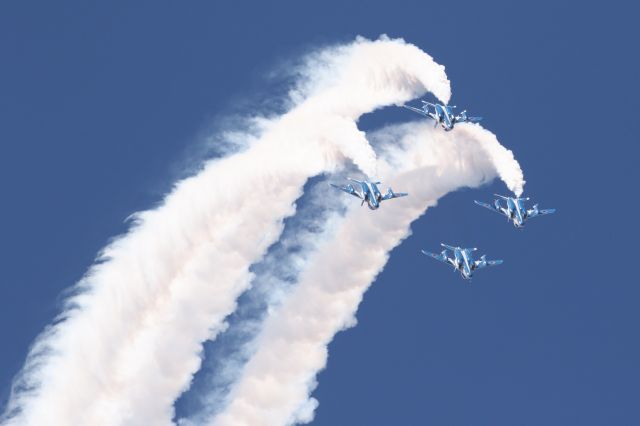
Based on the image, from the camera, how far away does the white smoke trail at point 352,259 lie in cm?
10769

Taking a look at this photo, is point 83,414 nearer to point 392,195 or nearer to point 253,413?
point 253,413

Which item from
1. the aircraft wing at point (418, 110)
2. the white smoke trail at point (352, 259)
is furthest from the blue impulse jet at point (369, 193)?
the aircraft wing at point (418, 110)

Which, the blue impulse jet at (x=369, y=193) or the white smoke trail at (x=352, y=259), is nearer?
the blue impulse jet at (x=369, y=193)

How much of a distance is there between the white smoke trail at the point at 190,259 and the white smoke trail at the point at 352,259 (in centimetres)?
320

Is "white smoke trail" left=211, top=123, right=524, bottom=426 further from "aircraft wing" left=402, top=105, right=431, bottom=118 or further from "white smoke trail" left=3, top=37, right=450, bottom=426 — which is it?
"white smoke trail" left=3, top=37, right=450, bottom=426

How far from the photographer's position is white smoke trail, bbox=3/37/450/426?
101m

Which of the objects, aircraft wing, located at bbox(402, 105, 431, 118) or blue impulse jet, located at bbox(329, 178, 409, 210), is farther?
aircraft wing, located at bbox(402, 105, 431, 118)

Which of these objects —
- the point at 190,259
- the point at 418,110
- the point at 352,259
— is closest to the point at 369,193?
the point at 352,259

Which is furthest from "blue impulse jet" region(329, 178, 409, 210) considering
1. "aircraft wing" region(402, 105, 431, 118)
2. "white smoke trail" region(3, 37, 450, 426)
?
"aircraft wing" region(402, 105, 431, 118)

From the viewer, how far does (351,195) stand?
4274 inches

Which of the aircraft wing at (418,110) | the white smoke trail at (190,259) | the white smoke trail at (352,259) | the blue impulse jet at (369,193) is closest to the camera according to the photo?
the white smoke trail at (190,259)

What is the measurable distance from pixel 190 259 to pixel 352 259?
9.64 meters

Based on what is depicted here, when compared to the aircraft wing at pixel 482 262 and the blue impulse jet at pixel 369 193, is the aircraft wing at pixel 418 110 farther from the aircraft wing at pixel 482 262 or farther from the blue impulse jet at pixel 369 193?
the aircraft wing at pixel 482 262

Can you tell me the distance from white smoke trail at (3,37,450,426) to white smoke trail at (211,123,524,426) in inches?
126
